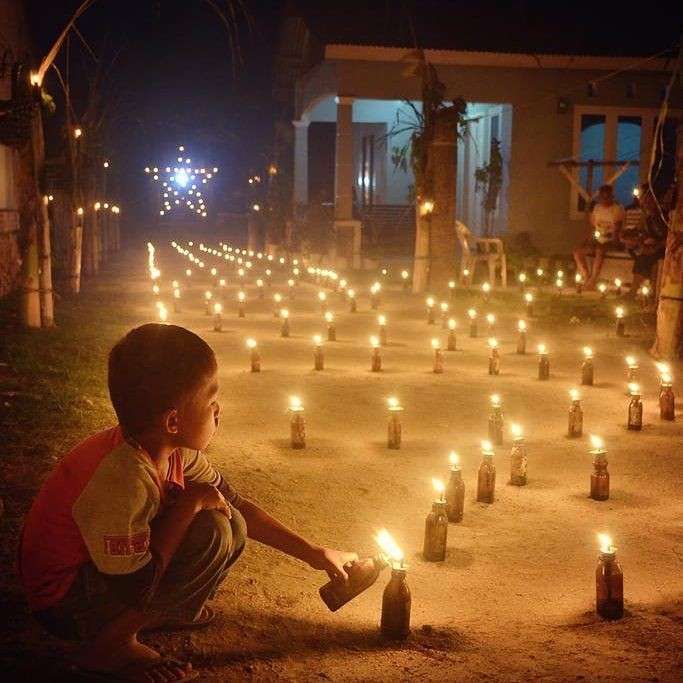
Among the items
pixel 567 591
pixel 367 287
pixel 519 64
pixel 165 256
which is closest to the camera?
pixel 567 591

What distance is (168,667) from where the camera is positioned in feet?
12.2

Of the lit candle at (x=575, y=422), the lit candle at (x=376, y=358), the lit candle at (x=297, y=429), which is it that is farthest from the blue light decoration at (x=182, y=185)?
the lit candle at (x=297, y=429)

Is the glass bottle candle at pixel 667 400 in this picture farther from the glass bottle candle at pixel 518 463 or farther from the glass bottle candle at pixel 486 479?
the glass bottle candle at pixel 486 479

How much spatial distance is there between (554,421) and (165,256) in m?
31.8

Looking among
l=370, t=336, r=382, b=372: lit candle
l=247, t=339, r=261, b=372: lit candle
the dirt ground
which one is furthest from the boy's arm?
l=370, t=336, r=382, b=372: lit candle

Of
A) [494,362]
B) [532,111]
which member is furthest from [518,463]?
[532,111]

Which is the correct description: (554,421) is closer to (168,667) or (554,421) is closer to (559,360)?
(559,360)

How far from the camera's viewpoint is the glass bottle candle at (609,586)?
4395 mm

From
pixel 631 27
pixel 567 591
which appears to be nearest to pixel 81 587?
pixel 567 591

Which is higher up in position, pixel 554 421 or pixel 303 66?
pixel 303 66

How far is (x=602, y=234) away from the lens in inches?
781

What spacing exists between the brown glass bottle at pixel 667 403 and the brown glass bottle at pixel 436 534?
4277 millimetres

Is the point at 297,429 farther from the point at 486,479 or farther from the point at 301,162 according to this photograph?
the point at 301,162

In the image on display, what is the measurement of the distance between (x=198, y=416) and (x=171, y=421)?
4.2 inches
